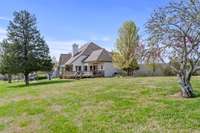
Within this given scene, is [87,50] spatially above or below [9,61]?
above

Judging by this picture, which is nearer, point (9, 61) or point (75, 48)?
point (9, 61)

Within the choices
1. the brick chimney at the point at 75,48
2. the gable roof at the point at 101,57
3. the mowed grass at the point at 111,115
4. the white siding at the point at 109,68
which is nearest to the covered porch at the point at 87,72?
the white siding at the point at 109,68

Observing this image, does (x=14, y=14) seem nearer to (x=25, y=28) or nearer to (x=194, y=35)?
(x=25, y=28)

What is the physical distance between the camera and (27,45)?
37062mm

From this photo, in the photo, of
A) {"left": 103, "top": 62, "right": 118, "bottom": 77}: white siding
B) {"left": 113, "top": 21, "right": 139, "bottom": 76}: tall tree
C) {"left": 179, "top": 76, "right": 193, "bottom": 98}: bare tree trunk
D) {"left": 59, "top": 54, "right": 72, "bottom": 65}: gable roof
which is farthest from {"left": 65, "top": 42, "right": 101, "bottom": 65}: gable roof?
{"left": 179, "top": 76, "right": 193, "bottom": 98}: bare tree trunk

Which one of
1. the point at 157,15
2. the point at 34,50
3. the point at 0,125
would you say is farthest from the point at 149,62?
the point at 34,50

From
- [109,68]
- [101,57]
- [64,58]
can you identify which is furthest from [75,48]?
[109,68]

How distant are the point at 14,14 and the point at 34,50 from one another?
5.48 meters

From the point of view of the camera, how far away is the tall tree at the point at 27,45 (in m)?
36.2

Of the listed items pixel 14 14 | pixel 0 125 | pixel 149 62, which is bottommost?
pixel 0 125

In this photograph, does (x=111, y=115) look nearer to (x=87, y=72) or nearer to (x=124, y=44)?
(x=124, y=44)

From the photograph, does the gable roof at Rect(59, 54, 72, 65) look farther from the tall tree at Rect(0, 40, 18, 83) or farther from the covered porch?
the tall tree at Rect(0, 40, 18, 83)

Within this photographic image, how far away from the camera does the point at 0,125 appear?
11.3 metres

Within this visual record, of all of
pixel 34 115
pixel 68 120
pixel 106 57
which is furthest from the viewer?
pixel 106 57
